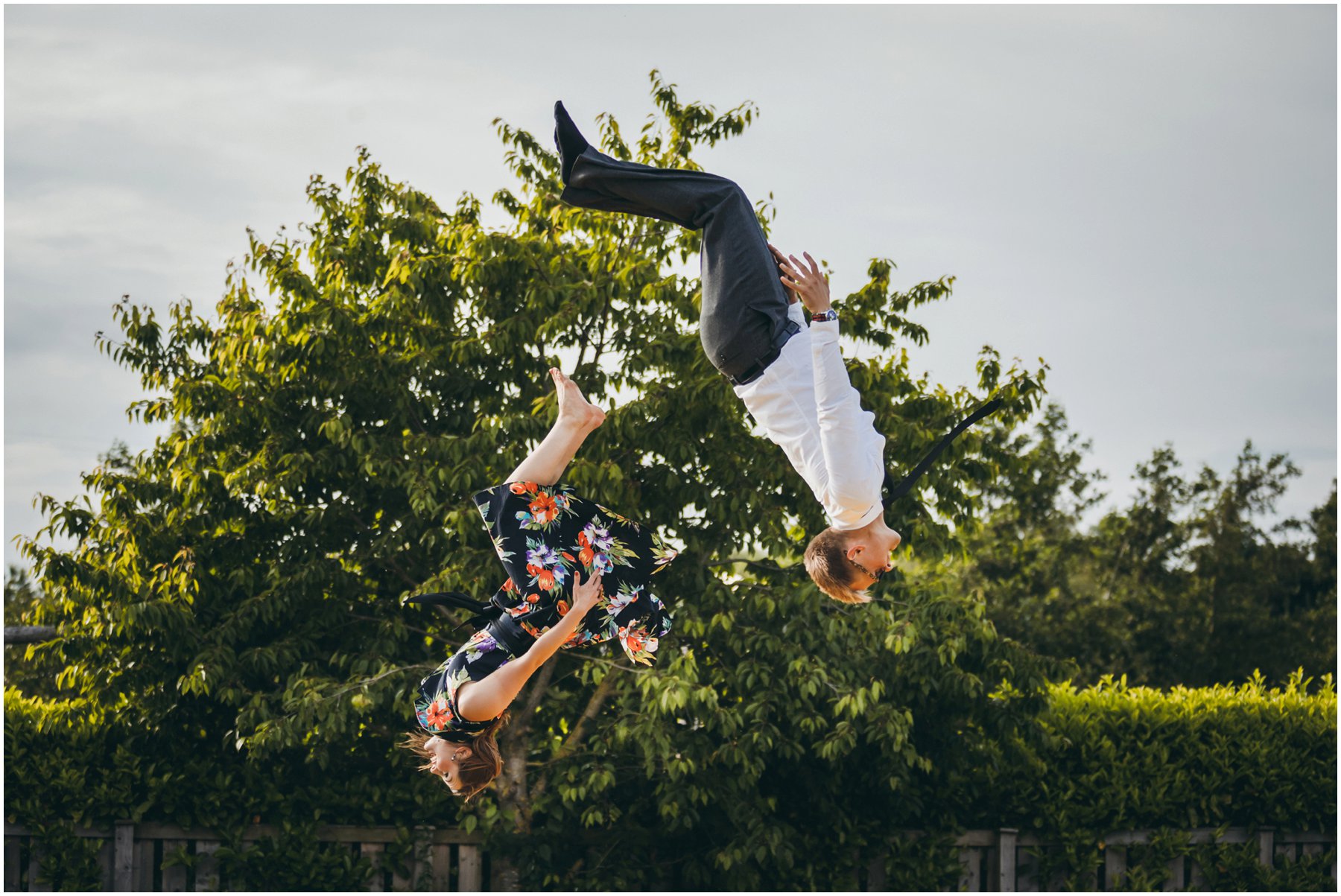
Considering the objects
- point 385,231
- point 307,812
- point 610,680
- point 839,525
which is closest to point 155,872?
point 307,812

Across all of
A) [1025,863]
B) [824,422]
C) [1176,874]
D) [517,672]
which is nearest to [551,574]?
[517,672]

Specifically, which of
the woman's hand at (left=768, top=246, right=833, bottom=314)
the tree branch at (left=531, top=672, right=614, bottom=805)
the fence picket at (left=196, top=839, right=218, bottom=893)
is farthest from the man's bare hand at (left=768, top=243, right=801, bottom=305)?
the fence picket at (left=196, top=839, right=218, bottom=893)

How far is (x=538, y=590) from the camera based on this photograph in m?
3.45

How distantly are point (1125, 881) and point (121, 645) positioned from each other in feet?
20.7

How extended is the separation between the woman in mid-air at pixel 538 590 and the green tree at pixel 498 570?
91.6 inches

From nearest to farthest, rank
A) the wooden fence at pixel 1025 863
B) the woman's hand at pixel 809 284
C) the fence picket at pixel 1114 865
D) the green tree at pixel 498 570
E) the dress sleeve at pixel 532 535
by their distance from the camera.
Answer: the woman's hand at pixel 809 284 < the dress sleeve at pixel 532 535 < the green tree at pixel 498 570 < the wooden fence at pixel 1025 863 < the fence picket at pixel 1114 865

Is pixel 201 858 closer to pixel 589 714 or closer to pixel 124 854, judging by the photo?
pixel 124 854

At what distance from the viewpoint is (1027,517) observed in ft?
47.9

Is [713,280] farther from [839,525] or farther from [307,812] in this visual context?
[307,812]

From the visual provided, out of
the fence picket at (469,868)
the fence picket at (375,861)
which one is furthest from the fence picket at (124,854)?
the fence picket at (469,868)

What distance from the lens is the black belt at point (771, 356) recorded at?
337cm

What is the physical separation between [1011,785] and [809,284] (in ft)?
18.9

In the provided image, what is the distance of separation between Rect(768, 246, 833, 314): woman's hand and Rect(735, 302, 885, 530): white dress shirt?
1.9 inches

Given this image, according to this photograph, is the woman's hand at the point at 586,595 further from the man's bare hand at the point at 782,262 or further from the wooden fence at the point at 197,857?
the wooden fence at the point at 197,857
